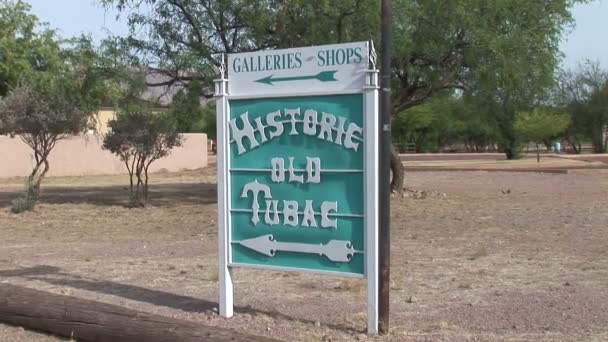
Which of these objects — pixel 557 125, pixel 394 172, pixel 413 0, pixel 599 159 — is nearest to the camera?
pixel 413 0

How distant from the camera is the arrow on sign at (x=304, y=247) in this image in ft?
24.0

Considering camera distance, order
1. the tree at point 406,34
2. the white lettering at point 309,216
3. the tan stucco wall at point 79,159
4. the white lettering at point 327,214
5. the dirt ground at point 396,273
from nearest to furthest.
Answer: the white lettering at point 327,214
the white lettering at point 309,216
the dirt ground at point 396,273
the tree at point 406,34
the tan stucco wall at point 79,159

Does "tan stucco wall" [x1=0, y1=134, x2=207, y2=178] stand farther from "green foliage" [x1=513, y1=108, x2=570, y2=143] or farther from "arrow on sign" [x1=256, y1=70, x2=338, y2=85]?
"arrow on sign" [x1=256, y1=70, x2=338, y2=85]

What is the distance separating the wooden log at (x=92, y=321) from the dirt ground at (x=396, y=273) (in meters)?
0.21

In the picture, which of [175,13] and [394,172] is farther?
[394,172]

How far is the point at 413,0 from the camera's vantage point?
1880 centimetres

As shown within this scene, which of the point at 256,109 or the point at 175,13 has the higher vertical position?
the point at 175,13

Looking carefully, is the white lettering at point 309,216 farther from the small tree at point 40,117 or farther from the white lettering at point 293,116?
the small tree at point 40,117

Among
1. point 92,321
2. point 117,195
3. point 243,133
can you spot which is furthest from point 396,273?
point 117,195

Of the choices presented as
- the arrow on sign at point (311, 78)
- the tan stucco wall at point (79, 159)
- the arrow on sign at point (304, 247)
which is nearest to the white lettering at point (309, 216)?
the arrow on sign at point (304, 247)

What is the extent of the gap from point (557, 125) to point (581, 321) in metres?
48.1

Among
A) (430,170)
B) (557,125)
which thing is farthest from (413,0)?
(557,125)

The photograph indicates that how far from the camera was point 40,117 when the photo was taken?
19547 millimetres

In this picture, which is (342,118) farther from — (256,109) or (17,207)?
(17,207)
